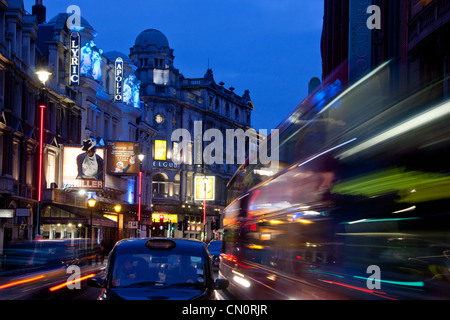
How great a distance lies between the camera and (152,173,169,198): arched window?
95.4m

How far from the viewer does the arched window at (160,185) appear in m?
95.4

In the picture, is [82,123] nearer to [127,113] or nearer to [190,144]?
[127,113]

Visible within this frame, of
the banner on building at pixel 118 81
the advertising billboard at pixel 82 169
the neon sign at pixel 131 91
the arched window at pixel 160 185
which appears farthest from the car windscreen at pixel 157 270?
the arched window at pixel 160 185

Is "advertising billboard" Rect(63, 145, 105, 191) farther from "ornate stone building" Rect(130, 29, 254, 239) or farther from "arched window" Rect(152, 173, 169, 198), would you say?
"arched window" Rect(152, 173, 169, 198)

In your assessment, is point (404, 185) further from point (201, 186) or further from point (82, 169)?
point (201, 186)

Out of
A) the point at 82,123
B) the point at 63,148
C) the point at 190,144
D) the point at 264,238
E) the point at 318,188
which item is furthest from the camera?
the point at 190,144

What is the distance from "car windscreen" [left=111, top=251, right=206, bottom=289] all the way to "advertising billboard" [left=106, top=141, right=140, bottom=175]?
147 feet

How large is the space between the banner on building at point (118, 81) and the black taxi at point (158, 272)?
53607 mm

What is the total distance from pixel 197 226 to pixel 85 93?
5087 cm

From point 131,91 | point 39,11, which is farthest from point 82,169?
point 131,91

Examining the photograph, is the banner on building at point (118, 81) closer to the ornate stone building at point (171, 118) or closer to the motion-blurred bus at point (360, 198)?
the ornate stone building at point (171, 118)

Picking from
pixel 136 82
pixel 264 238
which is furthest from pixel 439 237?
pixel 136 82

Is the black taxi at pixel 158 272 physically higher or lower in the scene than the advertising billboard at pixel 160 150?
lower

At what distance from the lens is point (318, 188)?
1063 centimetres
